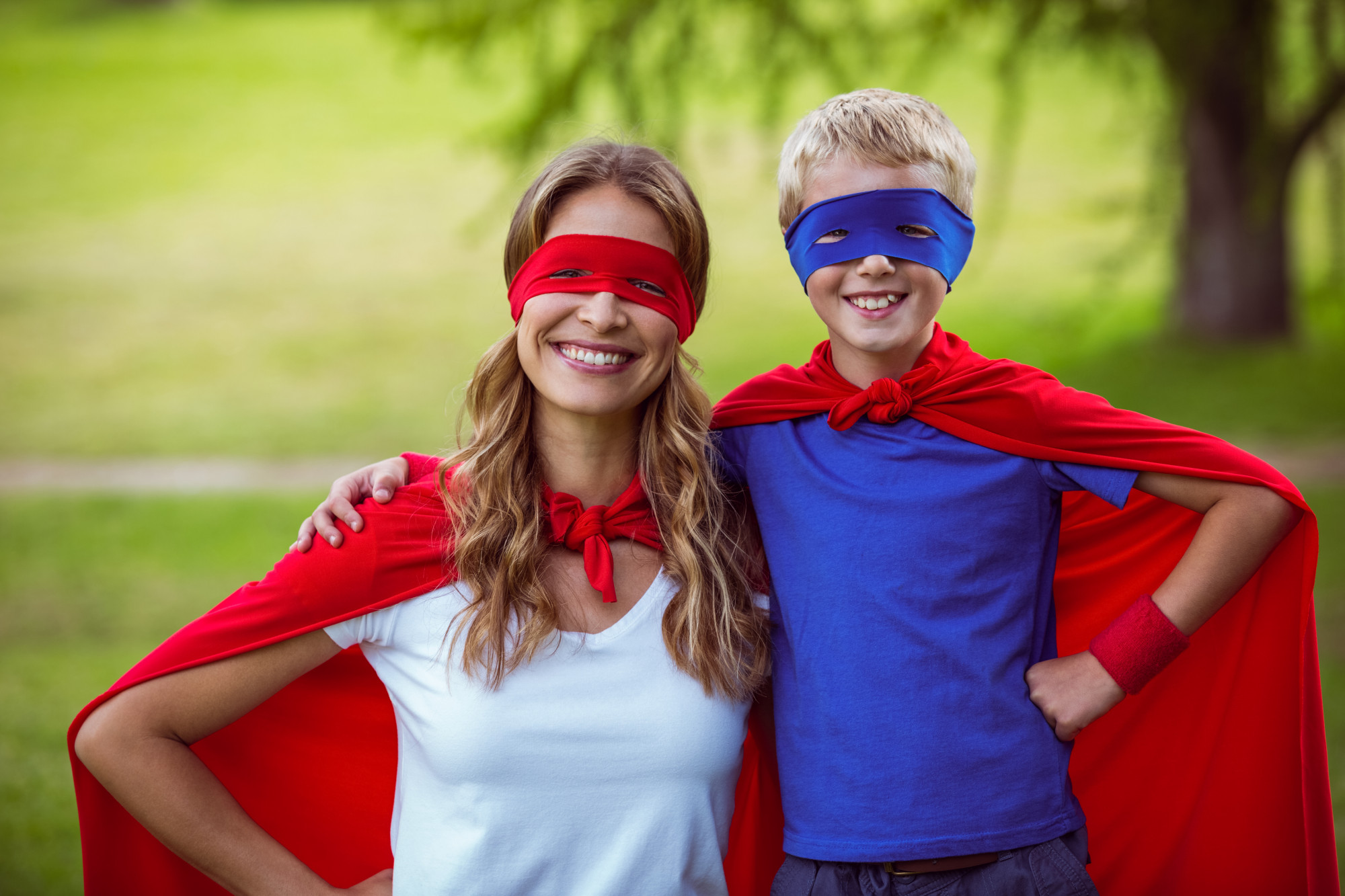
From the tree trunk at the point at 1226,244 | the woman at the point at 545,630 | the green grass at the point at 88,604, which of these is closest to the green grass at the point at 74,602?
the green grass at the point at 88,604

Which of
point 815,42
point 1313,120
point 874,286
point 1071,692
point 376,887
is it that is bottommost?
point 376,887

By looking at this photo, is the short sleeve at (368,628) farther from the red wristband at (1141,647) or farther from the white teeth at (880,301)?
the red wristband at (1141,647)

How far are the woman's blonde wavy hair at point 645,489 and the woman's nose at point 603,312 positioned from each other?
0.23 metres

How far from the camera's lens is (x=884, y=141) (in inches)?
111

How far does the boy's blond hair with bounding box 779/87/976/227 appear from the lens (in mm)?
2830

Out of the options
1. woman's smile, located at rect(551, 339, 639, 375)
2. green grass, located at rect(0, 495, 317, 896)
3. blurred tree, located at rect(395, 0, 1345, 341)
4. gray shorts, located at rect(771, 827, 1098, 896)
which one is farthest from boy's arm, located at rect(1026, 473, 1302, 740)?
blurred tree, located at rect(395, 0, 1345, 341)

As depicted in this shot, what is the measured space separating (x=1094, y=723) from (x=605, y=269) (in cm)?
171

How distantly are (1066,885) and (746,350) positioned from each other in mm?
16252

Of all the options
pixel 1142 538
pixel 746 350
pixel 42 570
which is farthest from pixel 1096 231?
pixel 1142 538

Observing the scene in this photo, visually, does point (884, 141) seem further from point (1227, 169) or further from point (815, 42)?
point (1227, 169)

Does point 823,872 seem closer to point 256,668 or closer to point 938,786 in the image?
point 938,786

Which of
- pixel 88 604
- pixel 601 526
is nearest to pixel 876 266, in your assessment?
pixel 601 526

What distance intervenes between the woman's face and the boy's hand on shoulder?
41.9 inches

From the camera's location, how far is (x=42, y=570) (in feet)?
34.1
